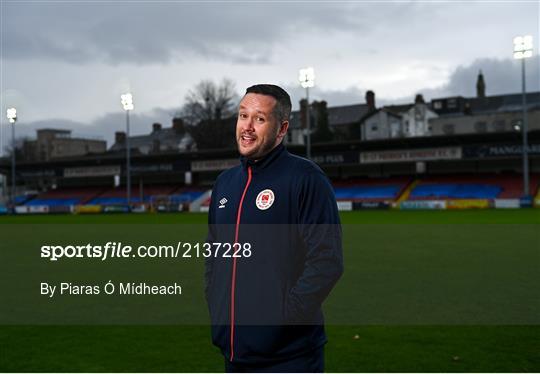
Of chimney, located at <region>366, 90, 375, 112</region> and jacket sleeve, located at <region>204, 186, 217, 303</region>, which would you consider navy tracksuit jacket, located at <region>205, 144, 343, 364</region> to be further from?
chimney, located at <region>366, 90, 375, 112</region>

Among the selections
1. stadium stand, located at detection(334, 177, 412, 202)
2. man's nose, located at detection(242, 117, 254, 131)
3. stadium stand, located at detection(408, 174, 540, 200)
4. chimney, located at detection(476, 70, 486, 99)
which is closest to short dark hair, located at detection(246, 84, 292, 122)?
man's nose, located at detection(242, 117, 254, 131)

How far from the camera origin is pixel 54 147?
348 feet

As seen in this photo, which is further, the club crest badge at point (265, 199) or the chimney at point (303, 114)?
the chimney at point (303, 114)

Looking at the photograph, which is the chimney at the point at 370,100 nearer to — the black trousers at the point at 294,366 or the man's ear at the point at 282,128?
the man's ear at the point at 282,128

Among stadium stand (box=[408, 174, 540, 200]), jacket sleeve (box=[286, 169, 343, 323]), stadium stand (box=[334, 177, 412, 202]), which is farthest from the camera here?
stadium stand (box=[334, 177, 412, 202])

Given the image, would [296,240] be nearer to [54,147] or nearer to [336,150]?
[336,150]

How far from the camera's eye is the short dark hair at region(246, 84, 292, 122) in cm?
307

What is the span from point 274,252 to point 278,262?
0.06 metres

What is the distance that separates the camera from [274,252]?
3.03 meters

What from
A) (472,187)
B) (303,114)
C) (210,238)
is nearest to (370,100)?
(303,114)

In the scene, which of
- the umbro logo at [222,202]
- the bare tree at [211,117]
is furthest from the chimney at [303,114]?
the umbro logo at [222,202]

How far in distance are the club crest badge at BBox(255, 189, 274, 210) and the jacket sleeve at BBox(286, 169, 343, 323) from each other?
15 centimetres

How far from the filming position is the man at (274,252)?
9.64ft

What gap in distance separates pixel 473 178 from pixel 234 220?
51.3 meters
